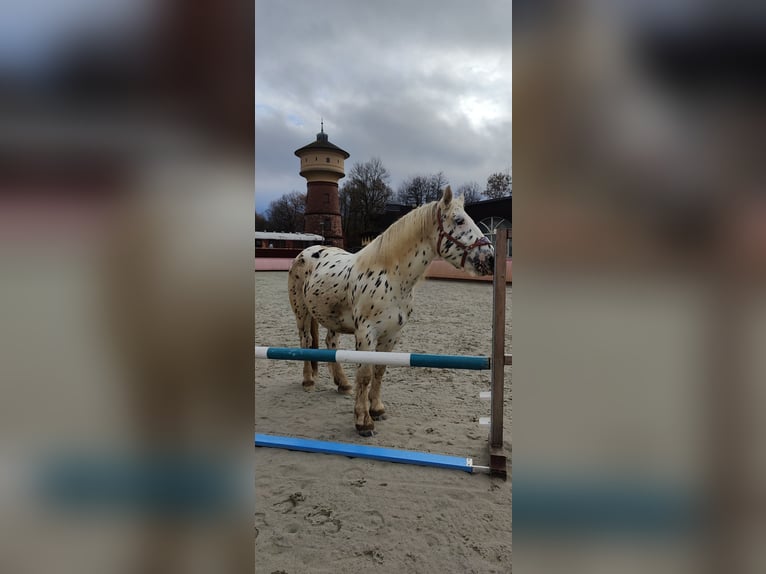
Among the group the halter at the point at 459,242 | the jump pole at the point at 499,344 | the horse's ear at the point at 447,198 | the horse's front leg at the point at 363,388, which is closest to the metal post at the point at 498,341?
the jump pole at the point at 499,344

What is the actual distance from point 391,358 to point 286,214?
3440 centimetres

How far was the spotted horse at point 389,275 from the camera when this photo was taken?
252 centimetres

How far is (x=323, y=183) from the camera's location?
79.8ft

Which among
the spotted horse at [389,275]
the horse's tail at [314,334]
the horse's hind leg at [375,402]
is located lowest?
the horse's hind leg at [375,402]

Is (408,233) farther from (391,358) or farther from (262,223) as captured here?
(262,223)

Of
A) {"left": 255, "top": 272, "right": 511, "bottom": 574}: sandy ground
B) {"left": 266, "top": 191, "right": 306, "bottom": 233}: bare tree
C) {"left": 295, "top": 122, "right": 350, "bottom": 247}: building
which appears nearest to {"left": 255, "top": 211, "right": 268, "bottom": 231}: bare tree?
{"left": 266, "top": 191, "right": 306, "bottom": 233}: bare tree

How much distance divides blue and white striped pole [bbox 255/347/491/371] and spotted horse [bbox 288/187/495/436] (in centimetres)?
36

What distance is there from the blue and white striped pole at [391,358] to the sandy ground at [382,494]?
2.13 feet

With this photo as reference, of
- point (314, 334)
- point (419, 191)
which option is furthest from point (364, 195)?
point (314, 334)

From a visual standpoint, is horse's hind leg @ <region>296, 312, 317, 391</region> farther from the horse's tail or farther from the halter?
the halter

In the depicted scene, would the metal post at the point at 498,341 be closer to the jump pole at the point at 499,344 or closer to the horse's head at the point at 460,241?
the jump pole at the point at 499,344

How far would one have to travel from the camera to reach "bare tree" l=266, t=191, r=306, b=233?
34428 mm

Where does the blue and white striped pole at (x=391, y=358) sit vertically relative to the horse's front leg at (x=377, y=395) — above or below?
above
